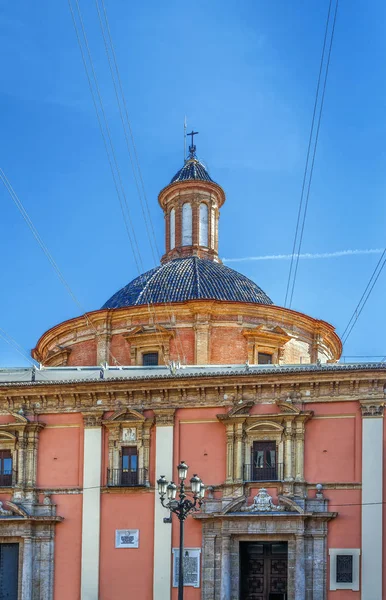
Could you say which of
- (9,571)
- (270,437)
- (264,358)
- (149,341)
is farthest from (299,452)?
(9,571)

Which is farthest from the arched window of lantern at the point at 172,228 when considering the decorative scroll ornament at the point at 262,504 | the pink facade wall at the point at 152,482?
the decorative scroll ornament at the point at 262,504

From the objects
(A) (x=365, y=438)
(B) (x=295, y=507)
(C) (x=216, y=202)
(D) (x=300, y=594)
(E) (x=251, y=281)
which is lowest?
(D) (x=300, y=594)

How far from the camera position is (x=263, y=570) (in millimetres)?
25688

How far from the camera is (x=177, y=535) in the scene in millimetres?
25625

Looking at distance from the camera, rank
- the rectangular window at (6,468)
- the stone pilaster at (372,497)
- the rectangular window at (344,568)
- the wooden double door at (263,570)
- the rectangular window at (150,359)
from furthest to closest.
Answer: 1. the rectangular window at (150,359)
2. the rectangular window at (6,468)
3. the wooden double door at (263,570)
4. the rectangular window at (344,568)
5. the stone pilaster at (372,497)

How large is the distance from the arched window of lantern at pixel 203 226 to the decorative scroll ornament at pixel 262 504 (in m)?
14.6

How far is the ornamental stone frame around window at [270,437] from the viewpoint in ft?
83.5

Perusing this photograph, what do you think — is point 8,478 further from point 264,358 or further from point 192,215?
point 192,215

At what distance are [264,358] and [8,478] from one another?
9995 mm

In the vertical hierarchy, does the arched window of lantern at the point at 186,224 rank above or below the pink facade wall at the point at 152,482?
above

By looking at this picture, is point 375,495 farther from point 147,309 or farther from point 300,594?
point 147,309

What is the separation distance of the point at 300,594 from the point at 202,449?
458cm

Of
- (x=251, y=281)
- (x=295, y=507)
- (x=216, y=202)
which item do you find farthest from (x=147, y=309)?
(x=295, y=507)

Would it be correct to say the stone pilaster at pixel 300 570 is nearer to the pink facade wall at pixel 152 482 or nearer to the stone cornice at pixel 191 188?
the pink facade wall at pixel 152 482
